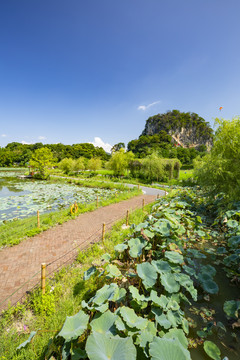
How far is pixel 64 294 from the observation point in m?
3.51

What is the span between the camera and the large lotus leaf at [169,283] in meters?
2.46

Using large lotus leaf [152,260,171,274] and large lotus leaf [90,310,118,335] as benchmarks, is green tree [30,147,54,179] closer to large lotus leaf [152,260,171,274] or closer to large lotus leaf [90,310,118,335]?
large lotus leaf [152,260,171,274]

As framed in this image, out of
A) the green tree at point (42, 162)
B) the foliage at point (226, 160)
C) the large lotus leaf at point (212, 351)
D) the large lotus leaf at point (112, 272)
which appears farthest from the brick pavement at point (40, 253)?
the green tree at point (42, 162)

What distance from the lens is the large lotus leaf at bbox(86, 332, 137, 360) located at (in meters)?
1.23

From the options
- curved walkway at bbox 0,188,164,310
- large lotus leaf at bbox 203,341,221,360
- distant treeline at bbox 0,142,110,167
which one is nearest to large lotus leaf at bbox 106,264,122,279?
large lotus leaf at bbox 203,341,221,360

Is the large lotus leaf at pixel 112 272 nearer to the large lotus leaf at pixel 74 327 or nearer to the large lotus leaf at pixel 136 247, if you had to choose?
the large lotus leaf at pixel 136 247

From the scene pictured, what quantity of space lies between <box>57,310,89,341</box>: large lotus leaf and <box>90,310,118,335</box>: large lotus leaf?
11cm

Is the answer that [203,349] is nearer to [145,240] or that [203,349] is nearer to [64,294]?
[145,240]

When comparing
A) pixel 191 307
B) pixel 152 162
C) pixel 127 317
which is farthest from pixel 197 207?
pixel 152 162

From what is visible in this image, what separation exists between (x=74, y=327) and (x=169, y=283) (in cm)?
153

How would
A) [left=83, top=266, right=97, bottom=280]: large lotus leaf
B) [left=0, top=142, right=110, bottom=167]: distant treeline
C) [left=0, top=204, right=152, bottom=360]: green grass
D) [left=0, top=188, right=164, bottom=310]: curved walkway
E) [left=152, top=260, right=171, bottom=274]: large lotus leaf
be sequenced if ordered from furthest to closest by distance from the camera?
[left=0, top=142, right=110, bottom=167]: distant treeline < [left=0, top=188, right=164, bottom=310]: curved walkway < [left=83, top=266, right=97, bottom=280]: large lotus leaf < [left=152, top=260, right=171, bottom=274]: large lotus leaf < [left=0, top=204, right=152, bottom=360]: green grass

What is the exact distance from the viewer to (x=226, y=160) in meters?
6.30

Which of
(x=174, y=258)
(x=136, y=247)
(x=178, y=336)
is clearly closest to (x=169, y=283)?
(x=174, y=258)

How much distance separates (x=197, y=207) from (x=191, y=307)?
6187mm
